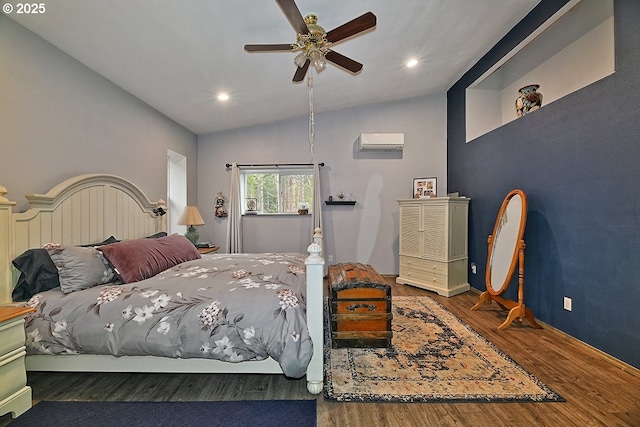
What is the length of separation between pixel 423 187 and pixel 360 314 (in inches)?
122

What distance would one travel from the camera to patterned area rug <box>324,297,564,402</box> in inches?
67.6

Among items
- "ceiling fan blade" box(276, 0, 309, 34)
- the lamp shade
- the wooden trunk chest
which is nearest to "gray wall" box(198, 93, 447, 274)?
the lamp shade

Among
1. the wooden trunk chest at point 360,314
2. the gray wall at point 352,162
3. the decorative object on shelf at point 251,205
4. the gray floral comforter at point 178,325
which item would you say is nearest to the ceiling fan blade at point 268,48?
the gray floral comforter at point 178,325

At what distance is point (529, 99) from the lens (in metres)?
3.03

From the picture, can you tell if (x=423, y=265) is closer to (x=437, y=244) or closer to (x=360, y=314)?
(x=437, y=244)

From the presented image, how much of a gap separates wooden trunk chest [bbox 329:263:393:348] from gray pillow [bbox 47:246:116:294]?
1.79 m

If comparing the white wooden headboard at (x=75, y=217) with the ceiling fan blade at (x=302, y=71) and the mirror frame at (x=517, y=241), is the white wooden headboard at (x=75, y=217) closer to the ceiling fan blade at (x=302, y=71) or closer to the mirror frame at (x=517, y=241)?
the ceiling fan blade at (x=302, y=71)

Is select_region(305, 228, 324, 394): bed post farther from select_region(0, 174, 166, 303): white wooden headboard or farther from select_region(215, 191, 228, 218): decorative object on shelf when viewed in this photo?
select_region(215, 191, 228, 218): decorative object on shelf

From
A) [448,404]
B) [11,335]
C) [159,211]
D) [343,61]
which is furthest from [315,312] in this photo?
[159,211]

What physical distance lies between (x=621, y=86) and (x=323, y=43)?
2.28 metres

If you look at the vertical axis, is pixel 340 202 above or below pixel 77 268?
above

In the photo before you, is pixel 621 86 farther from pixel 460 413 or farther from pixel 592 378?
pixel 460 413

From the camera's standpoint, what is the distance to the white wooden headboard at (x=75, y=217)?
6.02 feet

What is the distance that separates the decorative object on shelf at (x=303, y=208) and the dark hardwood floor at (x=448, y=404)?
3096 mm
